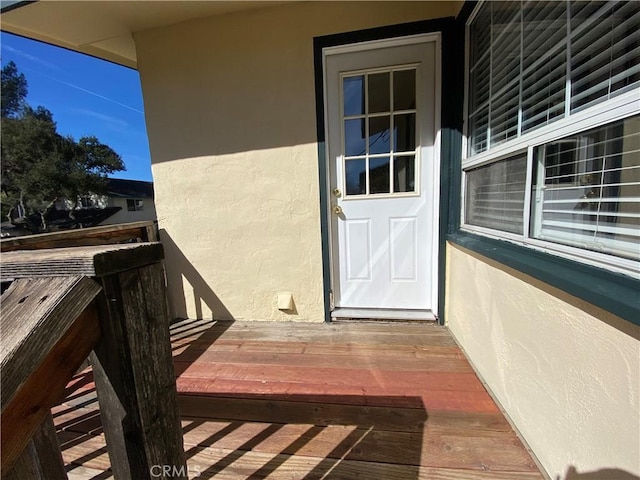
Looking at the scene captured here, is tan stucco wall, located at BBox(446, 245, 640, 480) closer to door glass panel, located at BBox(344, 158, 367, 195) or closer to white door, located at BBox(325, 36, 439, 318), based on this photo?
white door, located at BBox(325, 36, 439, 318)

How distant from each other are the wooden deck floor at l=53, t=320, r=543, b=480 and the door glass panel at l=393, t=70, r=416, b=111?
1.68 meters

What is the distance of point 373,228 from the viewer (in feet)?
7.15

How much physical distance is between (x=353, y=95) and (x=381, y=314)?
1.72 metres

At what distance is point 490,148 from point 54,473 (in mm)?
2116

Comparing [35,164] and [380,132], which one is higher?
[35,164]

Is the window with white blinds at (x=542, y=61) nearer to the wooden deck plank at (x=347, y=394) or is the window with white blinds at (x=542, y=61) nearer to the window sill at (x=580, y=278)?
the window sill at (x=580, y=278)

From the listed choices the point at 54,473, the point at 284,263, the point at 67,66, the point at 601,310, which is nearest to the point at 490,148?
the point at 601,310

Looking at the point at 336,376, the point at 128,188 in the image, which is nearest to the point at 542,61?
the point at 336,376

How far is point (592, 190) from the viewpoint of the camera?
898 mm

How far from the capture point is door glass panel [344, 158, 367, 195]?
216 centimetres

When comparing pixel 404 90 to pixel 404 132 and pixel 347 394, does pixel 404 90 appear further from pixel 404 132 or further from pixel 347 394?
pixel 347 394

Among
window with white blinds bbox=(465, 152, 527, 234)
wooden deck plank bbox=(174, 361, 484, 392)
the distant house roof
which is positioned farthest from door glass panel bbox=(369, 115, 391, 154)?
the distant house roof

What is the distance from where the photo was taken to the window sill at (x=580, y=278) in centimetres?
69

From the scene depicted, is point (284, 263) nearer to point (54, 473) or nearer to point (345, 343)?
point (345, 343)
